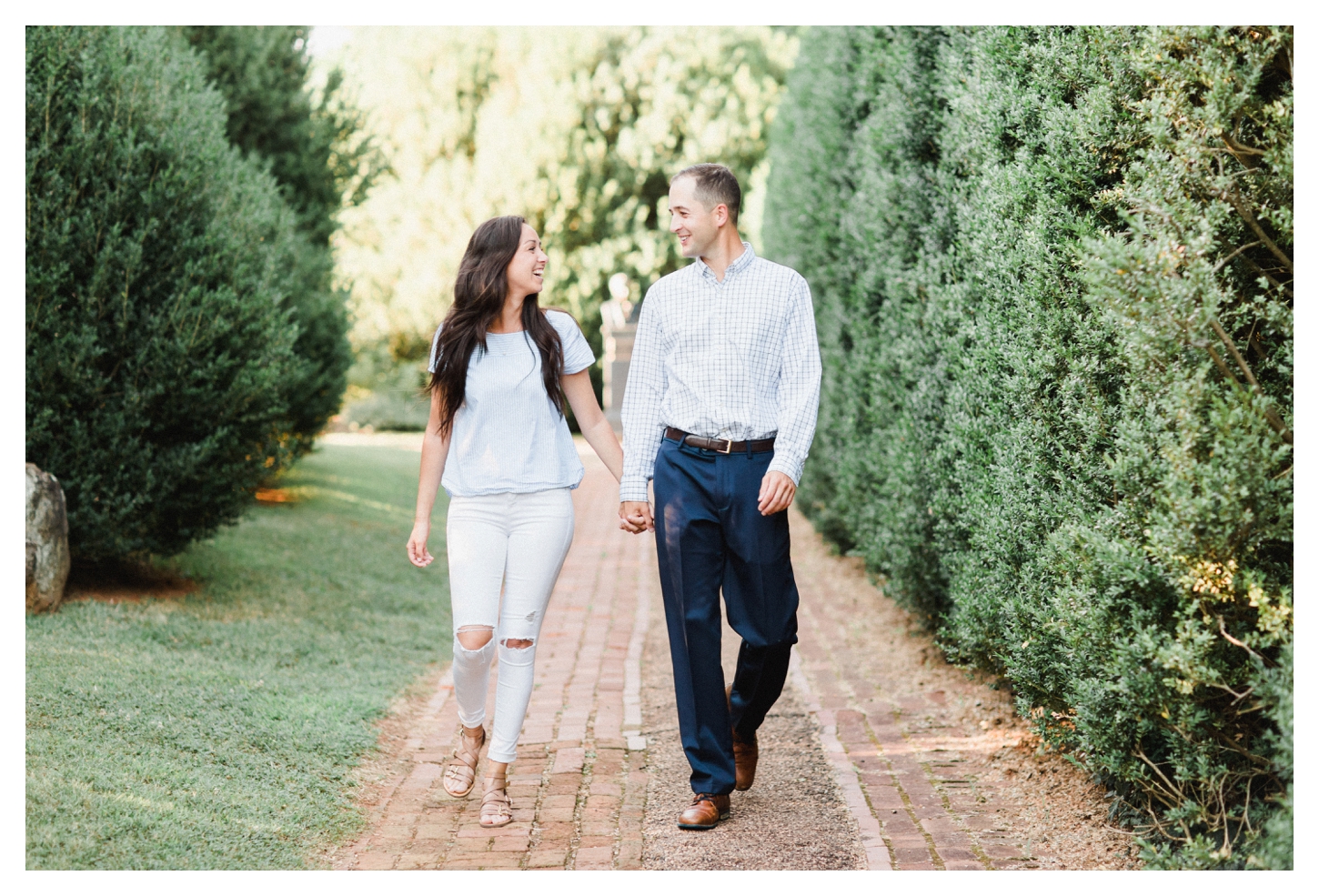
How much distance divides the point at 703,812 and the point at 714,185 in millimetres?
2163

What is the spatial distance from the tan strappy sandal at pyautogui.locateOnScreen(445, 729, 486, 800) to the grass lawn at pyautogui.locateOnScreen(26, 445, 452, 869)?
1.19ft

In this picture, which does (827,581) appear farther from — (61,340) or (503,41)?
(503,41)

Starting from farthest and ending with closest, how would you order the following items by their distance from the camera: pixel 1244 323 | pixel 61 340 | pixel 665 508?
pixel 61 340 → pixel 665 508 → pixel 1244 323

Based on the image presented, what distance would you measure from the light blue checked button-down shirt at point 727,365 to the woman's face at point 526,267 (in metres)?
0.42

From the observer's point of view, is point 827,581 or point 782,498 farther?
point 827,581

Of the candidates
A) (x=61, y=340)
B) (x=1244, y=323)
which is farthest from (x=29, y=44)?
(x=1244, y=323)

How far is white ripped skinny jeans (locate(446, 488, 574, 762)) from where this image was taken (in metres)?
3.86

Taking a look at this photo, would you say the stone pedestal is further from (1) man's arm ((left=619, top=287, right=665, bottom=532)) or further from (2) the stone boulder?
(1) man's arm ((left=619, top=287, right=665, bottom=532))

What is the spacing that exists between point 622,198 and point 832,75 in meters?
16.5

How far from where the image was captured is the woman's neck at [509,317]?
402cm

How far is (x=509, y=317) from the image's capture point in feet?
13.3

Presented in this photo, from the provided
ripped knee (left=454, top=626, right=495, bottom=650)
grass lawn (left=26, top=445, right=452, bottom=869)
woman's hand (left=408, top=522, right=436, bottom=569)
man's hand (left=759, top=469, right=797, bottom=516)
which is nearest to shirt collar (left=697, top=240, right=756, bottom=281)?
man's hand (left=759, top=469, right=797, bottom=516)

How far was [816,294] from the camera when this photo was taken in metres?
10.3

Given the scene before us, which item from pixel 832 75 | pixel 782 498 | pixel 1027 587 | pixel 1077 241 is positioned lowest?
pixel 1027 587
